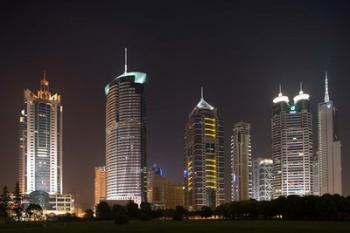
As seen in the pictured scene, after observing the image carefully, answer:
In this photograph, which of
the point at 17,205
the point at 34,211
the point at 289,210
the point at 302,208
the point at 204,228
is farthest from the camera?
the point at 34,211

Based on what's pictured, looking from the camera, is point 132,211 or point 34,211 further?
point 34,211

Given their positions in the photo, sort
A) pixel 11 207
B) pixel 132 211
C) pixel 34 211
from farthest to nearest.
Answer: pixel 34 211, pixel 11 207, pixel 132 211

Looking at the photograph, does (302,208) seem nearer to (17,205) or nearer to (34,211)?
(17,205)

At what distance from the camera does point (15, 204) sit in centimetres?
15225

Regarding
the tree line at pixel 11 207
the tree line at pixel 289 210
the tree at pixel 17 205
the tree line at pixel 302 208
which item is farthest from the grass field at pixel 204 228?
the tree at pixel 17 205

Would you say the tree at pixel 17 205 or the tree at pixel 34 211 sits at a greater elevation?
the tree at pixel 17 205

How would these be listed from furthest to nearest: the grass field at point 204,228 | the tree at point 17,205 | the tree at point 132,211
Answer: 1. the tree at point 17,205
2. the tree at point 132,211
3. the grass field at point 204,228

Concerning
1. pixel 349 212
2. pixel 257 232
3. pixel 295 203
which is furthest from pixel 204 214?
pixel 257 232

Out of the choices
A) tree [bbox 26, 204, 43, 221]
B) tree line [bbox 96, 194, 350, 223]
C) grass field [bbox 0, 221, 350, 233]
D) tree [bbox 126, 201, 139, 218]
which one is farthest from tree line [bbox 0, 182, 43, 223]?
grass field [bbox 0, 221, 350, 233]

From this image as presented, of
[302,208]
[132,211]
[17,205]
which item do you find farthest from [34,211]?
[302,208]

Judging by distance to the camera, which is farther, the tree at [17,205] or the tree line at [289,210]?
the tree at [17,205]

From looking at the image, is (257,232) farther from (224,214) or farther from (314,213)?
(224,214)

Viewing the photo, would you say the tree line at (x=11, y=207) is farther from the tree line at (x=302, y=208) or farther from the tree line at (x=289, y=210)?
the tree line at (x=302, y=208)

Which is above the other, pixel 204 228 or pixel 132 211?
pixel 204 228
